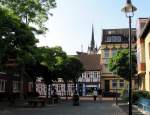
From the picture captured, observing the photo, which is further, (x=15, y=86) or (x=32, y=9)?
(x=15, y=86)

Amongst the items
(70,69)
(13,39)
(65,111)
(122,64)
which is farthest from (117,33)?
(65,111)

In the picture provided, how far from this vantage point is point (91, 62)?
317 feet

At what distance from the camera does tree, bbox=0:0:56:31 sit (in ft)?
147

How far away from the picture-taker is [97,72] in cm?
9375

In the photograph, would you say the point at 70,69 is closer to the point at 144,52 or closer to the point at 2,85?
the point at 2,85

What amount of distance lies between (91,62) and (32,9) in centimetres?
5082

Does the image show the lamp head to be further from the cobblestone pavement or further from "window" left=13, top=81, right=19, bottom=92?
"window" left=13, top=81, right=19, bottom=92

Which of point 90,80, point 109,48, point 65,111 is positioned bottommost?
point 65,111

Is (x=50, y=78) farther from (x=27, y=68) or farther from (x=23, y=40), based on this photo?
(x=23, y=40)

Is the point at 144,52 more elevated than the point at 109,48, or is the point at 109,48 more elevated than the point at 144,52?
the point at 109,48

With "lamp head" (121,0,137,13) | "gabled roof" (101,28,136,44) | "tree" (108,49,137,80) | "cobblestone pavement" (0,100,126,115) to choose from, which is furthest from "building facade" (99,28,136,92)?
"lamp head" (121,0,137,13)

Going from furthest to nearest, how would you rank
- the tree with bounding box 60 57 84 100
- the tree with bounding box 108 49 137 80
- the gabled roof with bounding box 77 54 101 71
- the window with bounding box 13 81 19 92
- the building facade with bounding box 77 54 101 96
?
the gabled roof with bounding box 77 54 101 71, the building facade with bounding box 77 54 101 96, the tree with bounding box 108 49 137 80, the tree with bounding box 60 57 84 100, the window with bounding box 13 81 19 92

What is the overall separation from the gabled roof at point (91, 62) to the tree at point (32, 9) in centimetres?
4683

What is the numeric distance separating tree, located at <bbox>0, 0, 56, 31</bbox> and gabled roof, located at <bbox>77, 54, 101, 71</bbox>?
46.8 meters
